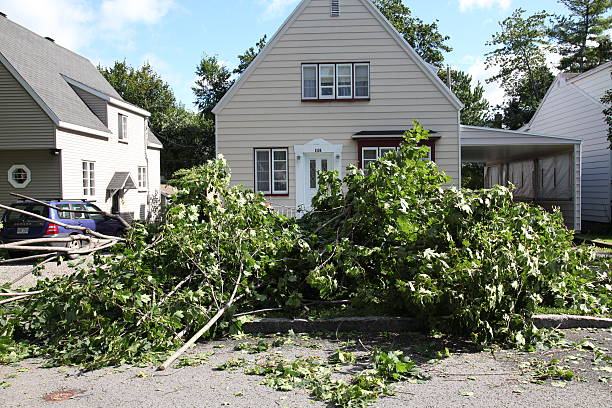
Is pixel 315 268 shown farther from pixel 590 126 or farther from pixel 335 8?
pixel 590 126

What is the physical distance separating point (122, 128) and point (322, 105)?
14329 mm

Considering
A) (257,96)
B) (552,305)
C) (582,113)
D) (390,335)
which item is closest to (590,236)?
(582,113)

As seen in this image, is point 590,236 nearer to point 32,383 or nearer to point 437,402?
point 437,402

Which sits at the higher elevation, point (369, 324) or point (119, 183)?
point (119, 183)

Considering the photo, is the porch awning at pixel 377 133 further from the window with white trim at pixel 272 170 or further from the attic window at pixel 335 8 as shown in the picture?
the attic window at pixel 335 8

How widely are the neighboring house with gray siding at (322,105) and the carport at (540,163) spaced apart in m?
1.87

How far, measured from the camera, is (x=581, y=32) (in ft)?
138

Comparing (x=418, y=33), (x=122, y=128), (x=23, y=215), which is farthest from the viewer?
(x=418, y=33)

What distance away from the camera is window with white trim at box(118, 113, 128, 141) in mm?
27500

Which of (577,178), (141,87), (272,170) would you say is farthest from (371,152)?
(141,87)

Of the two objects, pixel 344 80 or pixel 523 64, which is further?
pixel 523 64

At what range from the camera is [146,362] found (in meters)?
5.58

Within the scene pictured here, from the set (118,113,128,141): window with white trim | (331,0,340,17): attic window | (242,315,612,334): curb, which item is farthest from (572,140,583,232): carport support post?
(118,113,128,141): window with white trim

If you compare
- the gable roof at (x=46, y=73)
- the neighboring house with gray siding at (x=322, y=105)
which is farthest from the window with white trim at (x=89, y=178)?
the neighboring house with gray siding at (x=322, y=105)
